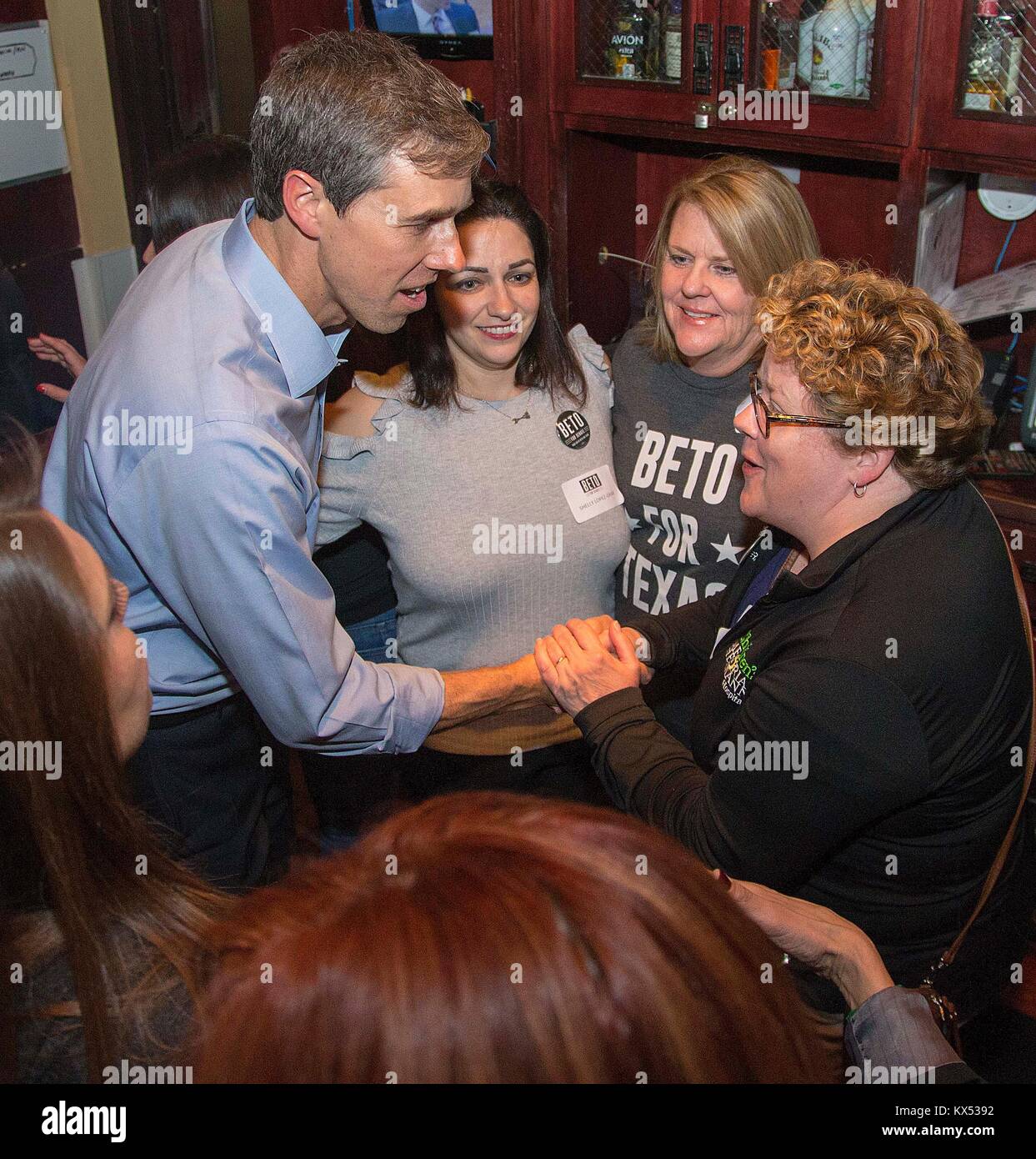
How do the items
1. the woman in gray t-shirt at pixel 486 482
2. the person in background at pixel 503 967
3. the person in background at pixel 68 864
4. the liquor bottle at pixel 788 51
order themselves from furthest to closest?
the liquor bottle at pixel 788 51 → the woman in gray t-shirt at pixel 486 482 → the person in background at pixel 68 864 → the person in background at pixel 503 967

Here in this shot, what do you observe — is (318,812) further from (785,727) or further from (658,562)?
(785,727)

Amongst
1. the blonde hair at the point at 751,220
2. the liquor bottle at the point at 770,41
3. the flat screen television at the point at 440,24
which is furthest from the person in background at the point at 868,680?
the flat screen television at the point at 440,24

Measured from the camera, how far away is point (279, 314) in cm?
163

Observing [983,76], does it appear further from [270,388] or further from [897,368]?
[270,388]

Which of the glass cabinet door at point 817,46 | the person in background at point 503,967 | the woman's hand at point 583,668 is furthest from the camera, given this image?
the glass cabinet door at point 817,46

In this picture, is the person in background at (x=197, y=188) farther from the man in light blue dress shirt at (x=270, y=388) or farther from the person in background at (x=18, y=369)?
the person in background at (x=18, y=369)

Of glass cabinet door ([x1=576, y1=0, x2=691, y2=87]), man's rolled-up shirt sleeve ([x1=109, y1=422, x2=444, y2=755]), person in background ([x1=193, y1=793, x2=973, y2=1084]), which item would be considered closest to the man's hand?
man's rolled-up shirt sleeve ([x1=109, y1=422, x2=444, y2=755])

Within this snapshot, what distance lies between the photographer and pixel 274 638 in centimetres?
159

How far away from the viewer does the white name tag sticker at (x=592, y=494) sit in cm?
218

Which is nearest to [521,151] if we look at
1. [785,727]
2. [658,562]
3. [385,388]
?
[385,388]

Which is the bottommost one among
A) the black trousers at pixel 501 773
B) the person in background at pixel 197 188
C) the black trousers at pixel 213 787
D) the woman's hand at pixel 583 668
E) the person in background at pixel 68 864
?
the black trousers at pixel 501 773

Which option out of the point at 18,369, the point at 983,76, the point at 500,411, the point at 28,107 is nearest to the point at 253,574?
the point at 500,411

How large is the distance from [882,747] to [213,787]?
3.78 feet

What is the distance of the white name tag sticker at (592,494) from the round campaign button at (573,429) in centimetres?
6
